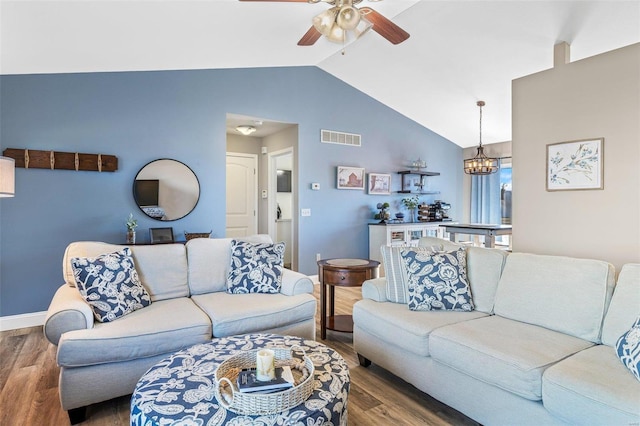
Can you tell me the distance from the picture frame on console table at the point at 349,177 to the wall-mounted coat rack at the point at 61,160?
3.07m

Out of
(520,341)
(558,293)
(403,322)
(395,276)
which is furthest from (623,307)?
(395,276)

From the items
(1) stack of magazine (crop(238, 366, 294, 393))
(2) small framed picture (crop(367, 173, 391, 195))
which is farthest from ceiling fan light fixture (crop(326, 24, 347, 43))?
(2) small framed picture (crop(367, 173, 391, 195))

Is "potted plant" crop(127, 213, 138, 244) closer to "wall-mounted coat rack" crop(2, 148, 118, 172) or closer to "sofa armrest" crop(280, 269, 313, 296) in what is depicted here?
"wall-mounted coat rack" crop(2, 148, 118, 172)

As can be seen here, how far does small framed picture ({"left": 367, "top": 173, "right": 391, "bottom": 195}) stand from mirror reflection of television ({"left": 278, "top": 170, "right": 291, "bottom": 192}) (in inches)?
63.8

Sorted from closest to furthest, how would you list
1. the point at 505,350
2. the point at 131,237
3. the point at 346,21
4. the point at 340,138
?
the point at 505,350
the point at 346,21
the point at 131,237
the point at 340,138

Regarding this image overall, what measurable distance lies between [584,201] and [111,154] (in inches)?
178

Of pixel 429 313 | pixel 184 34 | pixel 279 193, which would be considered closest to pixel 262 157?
pixel 279 193

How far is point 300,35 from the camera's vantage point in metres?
3.79

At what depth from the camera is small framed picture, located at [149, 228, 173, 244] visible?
398 cm

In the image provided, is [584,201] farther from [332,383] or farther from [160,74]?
[160,74]

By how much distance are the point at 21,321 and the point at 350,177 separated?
440 cm

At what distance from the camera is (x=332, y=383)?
5.02ft

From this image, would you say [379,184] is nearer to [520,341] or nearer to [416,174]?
[416,174]

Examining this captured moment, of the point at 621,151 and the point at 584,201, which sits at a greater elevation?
the point at 621,151
